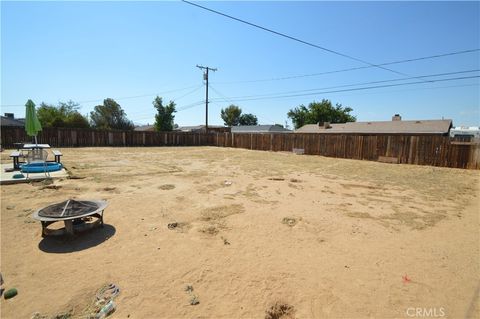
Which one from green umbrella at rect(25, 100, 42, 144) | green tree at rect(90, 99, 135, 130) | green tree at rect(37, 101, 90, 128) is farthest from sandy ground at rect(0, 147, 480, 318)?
green tree at rect(90, 99, 135, 130)

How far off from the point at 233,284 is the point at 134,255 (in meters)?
1.46

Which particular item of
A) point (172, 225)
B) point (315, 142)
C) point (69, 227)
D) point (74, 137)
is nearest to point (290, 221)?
point (172, 225)

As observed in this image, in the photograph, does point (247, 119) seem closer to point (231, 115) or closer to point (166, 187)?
point (231, 115)

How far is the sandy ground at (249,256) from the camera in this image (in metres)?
2.51

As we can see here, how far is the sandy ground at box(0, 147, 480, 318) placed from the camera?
2514 mm

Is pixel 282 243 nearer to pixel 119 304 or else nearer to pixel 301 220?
pixel 301 220

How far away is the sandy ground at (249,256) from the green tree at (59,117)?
30447mm

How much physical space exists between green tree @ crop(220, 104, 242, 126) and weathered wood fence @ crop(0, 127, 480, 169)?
1465 inches

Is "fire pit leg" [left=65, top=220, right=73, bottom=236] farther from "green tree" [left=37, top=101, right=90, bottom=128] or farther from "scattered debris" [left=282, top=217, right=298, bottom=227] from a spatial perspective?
"green tree" [left=37, top=101, right=90, bottom=128]

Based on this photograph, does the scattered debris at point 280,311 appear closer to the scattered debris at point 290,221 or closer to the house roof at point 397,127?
the scattered debris at point 290,221

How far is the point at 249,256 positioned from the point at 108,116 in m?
46.0

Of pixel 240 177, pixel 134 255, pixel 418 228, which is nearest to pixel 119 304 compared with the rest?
pixel 134 255

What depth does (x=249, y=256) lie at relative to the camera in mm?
3428

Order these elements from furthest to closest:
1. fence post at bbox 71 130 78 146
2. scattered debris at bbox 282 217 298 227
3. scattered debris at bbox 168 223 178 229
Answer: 1. fence post at bbox 71 130 78 146
2. scattered debris at bbox 282 217 298 227
3. scattered debris at bbox 168 223 178 229
